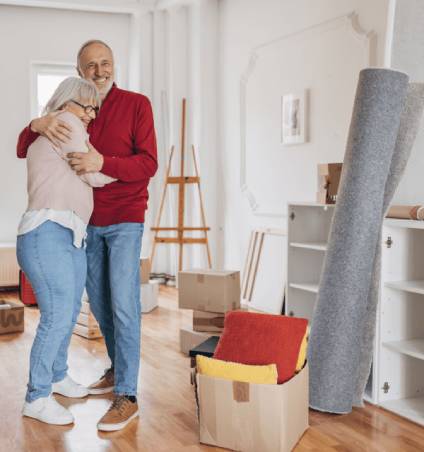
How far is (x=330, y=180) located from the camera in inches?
147

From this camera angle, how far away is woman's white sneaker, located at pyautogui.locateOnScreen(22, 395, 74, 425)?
2.74m

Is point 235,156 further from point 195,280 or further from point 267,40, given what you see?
point 195,280

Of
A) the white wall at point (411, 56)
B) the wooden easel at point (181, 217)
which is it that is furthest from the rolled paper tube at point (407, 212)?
the wooden easel at point (181, 217)

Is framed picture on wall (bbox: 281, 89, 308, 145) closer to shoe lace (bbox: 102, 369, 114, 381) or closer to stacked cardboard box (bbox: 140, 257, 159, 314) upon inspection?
stacked cardboard box (bbox: 140, 257, 159, 314)

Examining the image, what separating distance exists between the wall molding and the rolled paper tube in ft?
5.36

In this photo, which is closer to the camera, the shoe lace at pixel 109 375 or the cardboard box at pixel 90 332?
the shoe lace at pixel 109 375

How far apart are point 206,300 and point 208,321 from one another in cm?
13

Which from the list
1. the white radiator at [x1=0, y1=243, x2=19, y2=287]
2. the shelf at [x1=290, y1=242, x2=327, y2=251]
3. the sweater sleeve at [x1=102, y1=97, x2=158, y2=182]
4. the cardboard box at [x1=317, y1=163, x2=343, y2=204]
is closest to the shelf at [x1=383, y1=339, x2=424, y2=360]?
the shelf at [x1=290, y1=242, x2=327, y2=251]

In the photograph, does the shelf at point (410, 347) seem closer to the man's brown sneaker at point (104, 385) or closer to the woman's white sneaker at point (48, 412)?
the man's brown sneaker at point (104, 385)

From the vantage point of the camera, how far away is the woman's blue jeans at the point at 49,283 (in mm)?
2598

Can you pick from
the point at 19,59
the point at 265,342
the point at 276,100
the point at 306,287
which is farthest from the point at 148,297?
the point at 19,59

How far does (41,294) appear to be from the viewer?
104 inches

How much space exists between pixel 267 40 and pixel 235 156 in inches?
44.9

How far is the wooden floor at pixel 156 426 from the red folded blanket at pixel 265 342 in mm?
334
